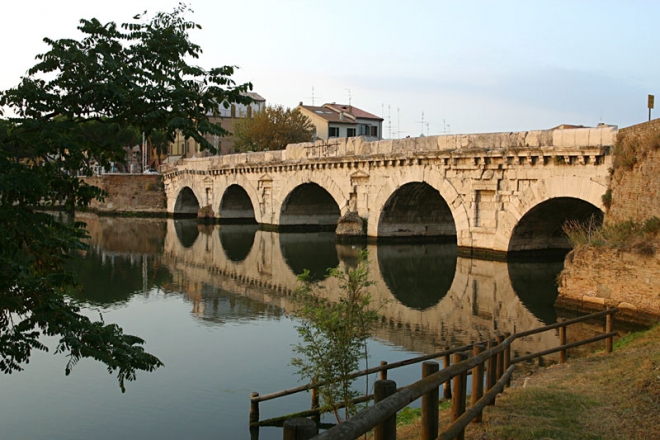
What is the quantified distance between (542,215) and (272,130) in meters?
36.4

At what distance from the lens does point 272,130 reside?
56.0 meters

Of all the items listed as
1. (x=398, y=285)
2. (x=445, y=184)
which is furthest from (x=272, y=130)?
(x=398, y=285)

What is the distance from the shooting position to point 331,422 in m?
8.73

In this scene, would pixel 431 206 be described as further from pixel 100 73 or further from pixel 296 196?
pixel 100 73

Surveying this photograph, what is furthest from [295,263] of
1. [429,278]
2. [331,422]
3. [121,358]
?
[121,358]

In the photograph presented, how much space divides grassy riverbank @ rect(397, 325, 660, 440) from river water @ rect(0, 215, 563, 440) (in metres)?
2.67

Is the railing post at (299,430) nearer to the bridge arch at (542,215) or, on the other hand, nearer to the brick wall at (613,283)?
the brick wall at (613,283)

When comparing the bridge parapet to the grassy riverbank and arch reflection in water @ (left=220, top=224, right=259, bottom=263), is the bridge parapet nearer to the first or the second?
arch reflection in water @ (left=220, top=224, right=259, bottom=263)

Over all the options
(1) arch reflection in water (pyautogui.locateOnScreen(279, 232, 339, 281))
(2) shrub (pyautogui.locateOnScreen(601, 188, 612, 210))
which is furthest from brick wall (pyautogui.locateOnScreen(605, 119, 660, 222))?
(1) arch reflection in water (pyautogui.locateOnScreen(279, 232, 339, 281))

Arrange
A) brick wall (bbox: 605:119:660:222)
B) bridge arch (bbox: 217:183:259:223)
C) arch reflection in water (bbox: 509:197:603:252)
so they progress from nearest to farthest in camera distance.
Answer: brick wall (bbox: 605:119:660:222), arch reflection in water (bbox: 509:197:603:252), bridge arch (bbox: 217:183:259:223)

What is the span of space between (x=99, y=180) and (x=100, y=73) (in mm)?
48466

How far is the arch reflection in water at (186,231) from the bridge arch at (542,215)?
1461 cm

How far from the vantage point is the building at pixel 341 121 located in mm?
62438

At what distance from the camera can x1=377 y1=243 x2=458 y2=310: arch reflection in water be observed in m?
18.2
